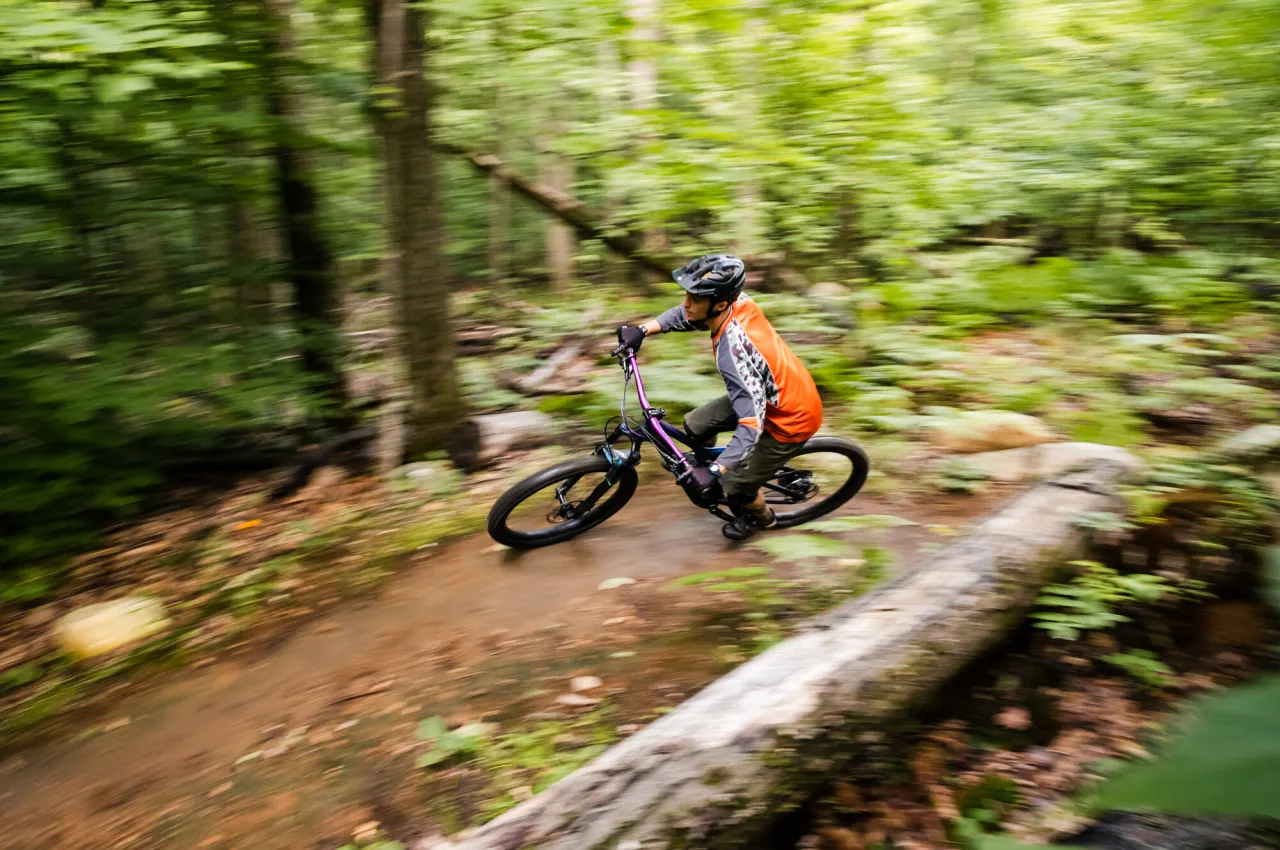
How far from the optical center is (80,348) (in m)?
5.65

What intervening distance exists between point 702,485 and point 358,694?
2.38 m

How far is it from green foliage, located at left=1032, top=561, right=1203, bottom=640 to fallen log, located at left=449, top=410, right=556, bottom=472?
15.2ft

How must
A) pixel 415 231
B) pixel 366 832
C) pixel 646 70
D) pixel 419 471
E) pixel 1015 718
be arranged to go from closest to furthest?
pixel 366 832 → pixel 1015 718 → pixel 415 231 → pixel 419 471 → pixel 646 70

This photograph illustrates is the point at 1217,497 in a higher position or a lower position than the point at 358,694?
higher

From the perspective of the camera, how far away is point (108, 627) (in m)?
4.96

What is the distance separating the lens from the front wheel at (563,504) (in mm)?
4730

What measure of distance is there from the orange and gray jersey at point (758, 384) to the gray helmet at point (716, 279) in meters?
0.15

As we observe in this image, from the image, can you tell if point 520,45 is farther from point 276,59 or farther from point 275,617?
point 275,617

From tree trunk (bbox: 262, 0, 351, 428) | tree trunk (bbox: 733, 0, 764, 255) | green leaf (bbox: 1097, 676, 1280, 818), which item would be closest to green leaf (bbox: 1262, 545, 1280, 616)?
green leaf (bbox: 1097, 676, 1280, 818)

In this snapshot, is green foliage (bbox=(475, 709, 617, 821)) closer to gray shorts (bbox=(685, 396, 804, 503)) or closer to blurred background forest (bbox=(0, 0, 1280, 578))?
gray shorts (bbox=(685, 396, 804, 503))

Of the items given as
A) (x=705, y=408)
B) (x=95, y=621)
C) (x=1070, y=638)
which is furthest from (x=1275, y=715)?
(x=95, y=621)

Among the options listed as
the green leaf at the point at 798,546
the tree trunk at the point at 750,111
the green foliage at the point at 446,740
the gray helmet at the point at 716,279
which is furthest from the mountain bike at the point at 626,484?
the tree trunk at the point at 750,111

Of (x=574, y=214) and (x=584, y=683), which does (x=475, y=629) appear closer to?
(x=584, y=683)

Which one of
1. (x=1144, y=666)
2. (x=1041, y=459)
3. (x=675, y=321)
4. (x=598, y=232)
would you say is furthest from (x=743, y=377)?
(x=598, y=232)
